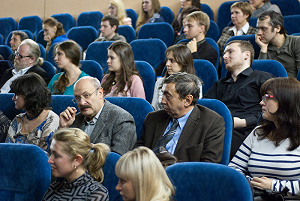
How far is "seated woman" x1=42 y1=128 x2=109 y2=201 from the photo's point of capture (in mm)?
1435

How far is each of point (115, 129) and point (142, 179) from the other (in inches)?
28.1

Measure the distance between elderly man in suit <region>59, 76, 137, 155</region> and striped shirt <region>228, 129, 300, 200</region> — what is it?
482mm

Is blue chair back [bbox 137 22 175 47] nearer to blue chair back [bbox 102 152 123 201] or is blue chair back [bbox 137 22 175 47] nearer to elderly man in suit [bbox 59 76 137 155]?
elderly man in suit [bbox 59 76 137 155]

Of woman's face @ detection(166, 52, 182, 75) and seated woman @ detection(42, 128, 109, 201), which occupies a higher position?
woman's face @ detection(166, 52, 182, 75)

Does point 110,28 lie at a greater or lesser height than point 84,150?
greater

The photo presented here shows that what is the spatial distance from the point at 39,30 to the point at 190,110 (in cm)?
368

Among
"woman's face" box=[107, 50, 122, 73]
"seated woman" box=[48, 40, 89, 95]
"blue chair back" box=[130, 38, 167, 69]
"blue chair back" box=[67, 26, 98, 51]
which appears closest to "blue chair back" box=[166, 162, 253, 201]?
"woman's face" box=[107, 50, 122, 73]

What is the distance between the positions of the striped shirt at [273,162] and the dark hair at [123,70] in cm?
105

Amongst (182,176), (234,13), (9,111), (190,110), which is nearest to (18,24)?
(234,13)

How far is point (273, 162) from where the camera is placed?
154 cm

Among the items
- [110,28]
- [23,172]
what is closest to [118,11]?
[110,28]

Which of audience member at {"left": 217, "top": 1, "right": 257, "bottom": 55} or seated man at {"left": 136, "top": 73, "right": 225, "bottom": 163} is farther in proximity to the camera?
audience member at {"left": 217, "top": 1, "right": 257, "bottom": 55}

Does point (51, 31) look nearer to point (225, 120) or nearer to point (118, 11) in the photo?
point (118, 11)

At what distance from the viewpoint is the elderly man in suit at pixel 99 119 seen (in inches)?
73.4
